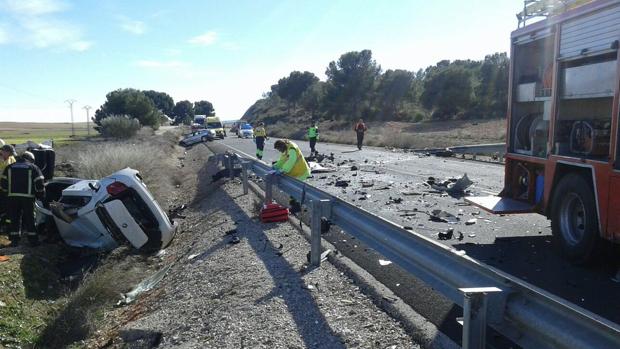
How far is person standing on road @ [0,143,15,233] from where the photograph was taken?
345 inches

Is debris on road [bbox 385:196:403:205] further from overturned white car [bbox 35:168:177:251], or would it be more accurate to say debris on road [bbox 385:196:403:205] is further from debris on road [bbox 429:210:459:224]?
overturned white car [bbox 35:168:177:251]

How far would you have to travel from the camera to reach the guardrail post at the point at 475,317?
2.54 meters

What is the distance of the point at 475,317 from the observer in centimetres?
258

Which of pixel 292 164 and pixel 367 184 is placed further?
pixel 367 184

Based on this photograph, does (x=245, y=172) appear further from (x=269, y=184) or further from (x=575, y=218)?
(x=575, y=218)

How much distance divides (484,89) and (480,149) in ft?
151

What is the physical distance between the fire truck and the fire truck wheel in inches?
0.4

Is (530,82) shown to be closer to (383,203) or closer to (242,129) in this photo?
(383,203)

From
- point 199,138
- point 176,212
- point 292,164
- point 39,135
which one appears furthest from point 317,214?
point 39,135

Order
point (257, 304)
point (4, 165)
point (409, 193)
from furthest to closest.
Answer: point (409, 193)
point (4, 165)
point (257, 304)

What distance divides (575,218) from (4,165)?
30.0 feet

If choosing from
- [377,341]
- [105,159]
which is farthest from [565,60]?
[105,159]

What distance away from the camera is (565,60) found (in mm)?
6219

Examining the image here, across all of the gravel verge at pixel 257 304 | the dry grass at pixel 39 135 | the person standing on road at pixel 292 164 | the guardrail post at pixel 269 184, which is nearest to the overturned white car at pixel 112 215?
the gravel verge at pixel 257 304
